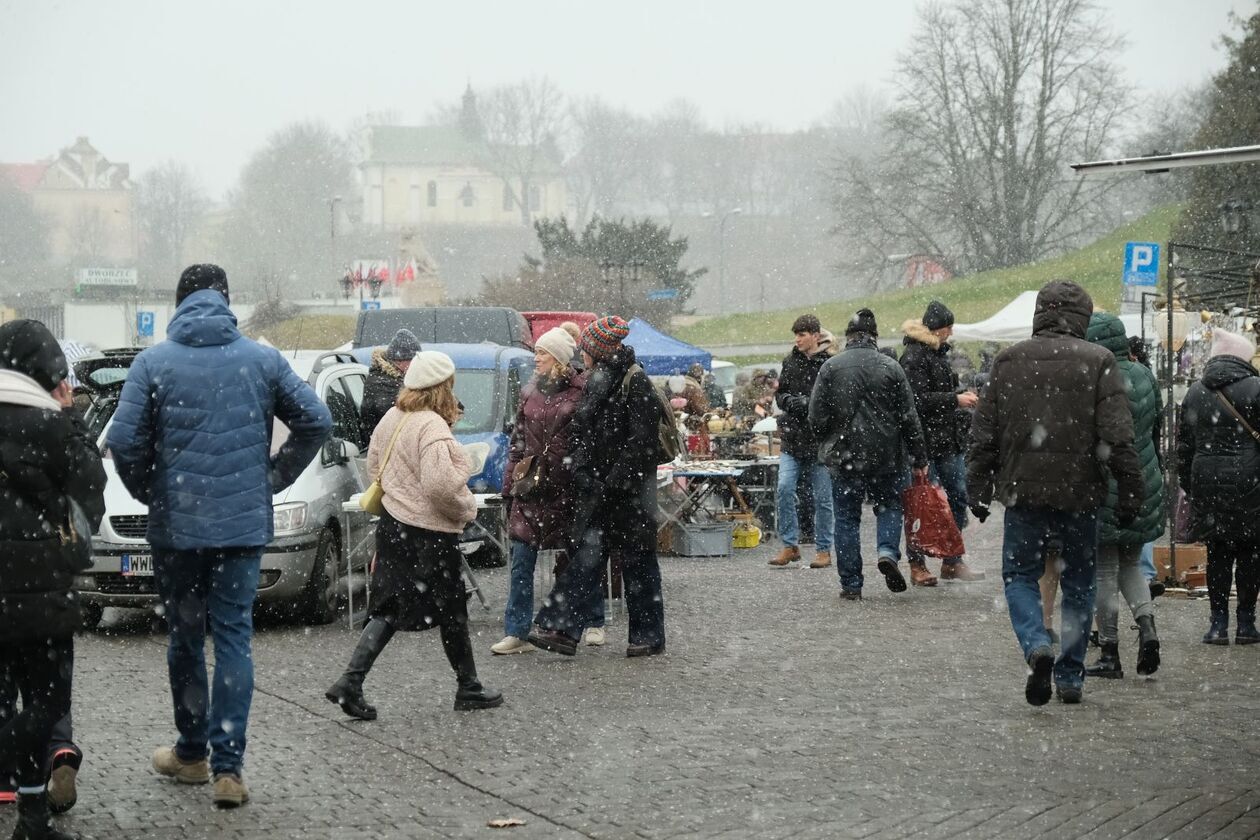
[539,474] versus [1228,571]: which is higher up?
[539,474]

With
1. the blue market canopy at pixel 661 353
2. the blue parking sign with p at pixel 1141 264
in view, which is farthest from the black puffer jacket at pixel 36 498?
the blue market canopy at pixel 661 353

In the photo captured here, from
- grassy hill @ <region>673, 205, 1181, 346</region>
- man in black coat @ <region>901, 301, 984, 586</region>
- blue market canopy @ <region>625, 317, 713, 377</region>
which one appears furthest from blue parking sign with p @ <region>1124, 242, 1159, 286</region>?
grassy hill @ <region>673, 205, 1181, 346</region>

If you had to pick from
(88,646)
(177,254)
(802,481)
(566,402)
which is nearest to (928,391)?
(802,481)

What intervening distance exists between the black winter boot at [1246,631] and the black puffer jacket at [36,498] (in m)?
6.63

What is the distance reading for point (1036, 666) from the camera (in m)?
7.41

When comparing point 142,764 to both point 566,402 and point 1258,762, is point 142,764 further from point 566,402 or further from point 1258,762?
point 1258,762

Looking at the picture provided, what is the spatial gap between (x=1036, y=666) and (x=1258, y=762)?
1148 mm

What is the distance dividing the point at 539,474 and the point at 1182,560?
5445mm

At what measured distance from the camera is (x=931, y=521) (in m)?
12.0

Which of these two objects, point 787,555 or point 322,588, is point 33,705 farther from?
point 787,555

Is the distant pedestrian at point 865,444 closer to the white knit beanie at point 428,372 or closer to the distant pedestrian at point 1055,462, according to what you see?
the distant pedestrian at point 1055,462

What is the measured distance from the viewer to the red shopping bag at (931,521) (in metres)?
12.0

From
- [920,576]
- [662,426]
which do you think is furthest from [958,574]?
[662,426]

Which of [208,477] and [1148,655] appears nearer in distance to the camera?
[208,477]
